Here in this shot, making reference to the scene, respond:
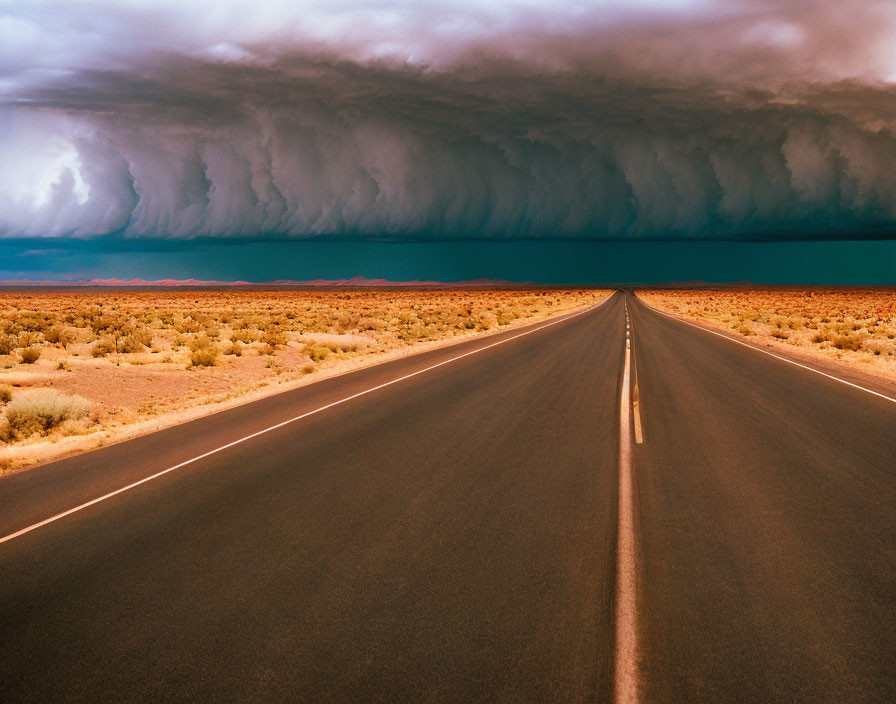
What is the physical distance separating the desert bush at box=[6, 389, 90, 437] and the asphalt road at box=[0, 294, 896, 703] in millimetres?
3633

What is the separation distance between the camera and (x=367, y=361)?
22828 millimetres

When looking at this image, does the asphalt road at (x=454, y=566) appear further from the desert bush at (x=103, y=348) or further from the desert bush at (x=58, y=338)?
the desert bush at (x=58, y=338)

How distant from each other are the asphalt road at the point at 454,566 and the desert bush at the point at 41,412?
3.63 meters

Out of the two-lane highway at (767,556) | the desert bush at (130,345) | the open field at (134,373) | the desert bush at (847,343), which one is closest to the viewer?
the two-lane highway at (767,556)

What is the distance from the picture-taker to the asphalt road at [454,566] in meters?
3.64

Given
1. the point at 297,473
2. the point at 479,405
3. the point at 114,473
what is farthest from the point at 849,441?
the point at 114,473

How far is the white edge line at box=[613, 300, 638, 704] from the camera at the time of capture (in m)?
3.50

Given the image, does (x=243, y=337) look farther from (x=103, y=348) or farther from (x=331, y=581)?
(x=331, y=581)

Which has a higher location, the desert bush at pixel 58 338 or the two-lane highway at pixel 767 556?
the two-lane highway at pixel 767 556

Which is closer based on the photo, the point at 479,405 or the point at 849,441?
the point at 849,441

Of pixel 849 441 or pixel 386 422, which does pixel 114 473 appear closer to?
pixel 386 422

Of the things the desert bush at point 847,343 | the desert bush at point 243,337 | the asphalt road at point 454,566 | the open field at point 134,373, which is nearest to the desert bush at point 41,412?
the open field at point 134,373

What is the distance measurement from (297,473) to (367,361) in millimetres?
15035

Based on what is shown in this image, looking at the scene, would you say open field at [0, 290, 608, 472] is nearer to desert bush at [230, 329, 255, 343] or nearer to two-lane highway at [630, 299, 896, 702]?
desert bush at [230, 329, 255, 343]
